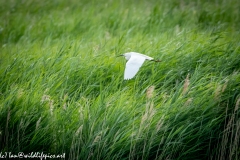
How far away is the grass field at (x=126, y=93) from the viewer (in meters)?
2.21

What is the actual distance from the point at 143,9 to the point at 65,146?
147 inches

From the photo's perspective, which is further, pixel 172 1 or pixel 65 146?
pixel 172 1

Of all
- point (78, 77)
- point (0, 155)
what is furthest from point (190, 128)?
point (0, 155)

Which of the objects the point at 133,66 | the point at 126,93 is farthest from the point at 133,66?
the point at 126,93

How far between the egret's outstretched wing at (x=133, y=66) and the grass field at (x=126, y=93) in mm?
239

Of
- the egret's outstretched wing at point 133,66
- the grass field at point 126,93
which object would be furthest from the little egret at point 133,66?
the grass field at point 126,93

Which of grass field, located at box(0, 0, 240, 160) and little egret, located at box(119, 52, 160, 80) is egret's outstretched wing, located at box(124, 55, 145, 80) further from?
grass field, located at box(0, 0, 240, 160)

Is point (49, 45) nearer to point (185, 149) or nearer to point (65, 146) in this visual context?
point (65, 146)

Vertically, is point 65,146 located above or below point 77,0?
below

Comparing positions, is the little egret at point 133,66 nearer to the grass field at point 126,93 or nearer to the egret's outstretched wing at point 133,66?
the egret's outstretched wing at point 133,66

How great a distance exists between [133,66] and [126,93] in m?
0.34

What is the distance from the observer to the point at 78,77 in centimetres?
290

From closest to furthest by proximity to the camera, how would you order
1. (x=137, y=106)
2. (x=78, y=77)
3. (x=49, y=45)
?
(x=137, y=106) → (x=78, y=77) → (x=49, y=45)

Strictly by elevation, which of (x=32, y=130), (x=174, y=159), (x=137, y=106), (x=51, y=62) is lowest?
(x=174, y=159)
